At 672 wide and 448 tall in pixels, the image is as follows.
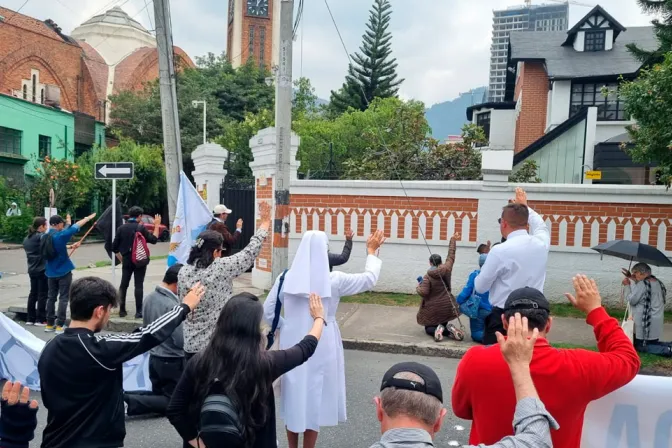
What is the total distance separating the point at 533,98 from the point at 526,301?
26649 mm

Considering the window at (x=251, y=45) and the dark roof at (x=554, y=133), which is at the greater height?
the window at (x=251, y=45)

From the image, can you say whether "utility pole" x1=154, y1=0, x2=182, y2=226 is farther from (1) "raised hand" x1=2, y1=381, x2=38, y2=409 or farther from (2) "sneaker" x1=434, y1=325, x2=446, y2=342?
(1) "raised hand" x1=2, y1=381, x2=38, y2=409

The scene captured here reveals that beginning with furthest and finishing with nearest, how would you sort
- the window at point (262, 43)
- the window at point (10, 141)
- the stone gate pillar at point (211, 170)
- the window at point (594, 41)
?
1. the window at point (262, 43)
2. the window at point (10, 141)
3. the window at point (594, 41)
4. the stone gate pillar at point (211, 170)

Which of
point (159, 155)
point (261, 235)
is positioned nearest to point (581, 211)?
point (261, 235)

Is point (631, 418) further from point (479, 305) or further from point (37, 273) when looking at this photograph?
point (37, 273)

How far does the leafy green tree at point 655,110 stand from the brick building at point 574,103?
7412 mm

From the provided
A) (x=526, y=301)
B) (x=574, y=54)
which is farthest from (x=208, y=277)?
(x=574, y=54)

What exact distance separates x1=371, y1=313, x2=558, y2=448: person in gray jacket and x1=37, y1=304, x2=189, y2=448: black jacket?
1.46 meters

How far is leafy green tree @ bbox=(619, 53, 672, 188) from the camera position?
8359 millimetres

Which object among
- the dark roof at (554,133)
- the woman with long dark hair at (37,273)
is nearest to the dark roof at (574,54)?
the dark roof at (554,133)

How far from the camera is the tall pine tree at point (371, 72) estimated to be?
140 ft

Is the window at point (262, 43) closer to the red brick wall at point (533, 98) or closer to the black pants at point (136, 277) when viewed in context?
the red brick wall at point (533, 98)

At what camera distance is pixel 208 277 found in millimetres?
4555

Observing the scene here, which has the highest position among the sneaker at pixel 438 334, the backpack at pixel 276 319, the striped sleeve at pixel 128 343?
the striped sleeve at pixel 128 343
